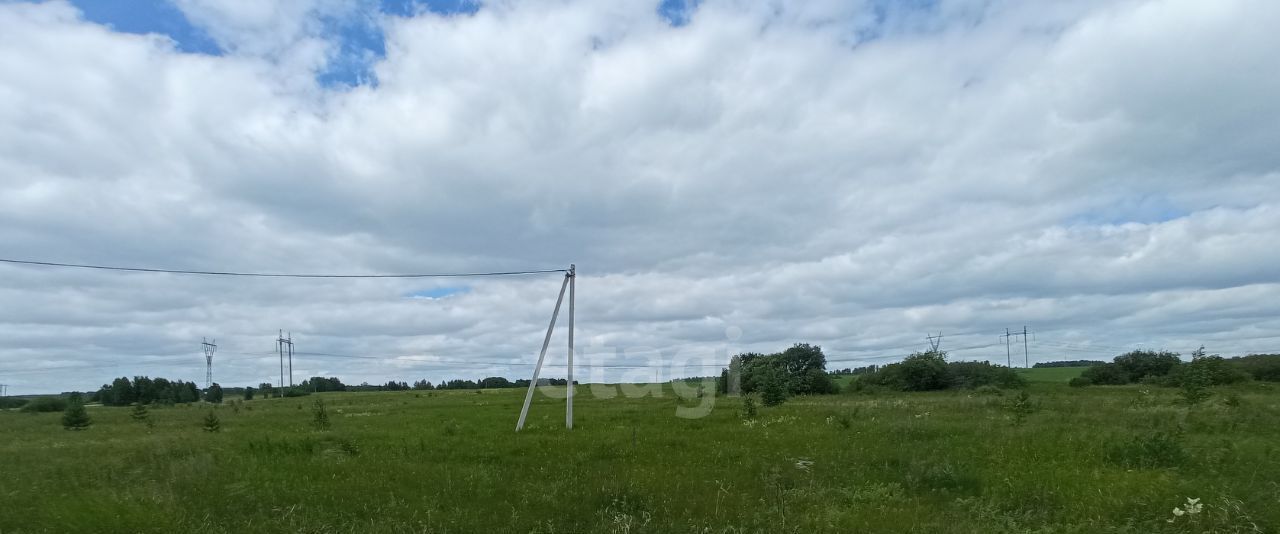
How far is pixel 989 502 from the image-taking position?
9.16 meters

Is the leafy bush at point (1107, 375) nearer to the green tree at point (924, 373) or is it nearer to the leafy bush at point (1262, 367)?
the leafy bush at point (1262, 367)

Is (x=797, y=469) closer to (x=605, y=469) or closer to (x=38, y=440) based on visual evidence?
(x=605, y=469)

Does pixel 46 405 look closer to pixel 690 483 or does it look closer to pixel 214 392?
pixel 214 392

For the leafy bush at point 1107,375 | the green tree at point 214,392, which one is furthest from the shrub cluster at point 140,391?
the leafy bush at point 1107,375

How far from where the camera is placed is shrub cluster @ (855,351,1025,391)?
57.3 m

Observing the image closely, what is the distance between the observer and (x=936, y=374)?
58.3 meters

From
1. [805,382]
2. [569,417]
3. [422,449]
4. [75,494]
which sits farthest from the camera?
[805,382]

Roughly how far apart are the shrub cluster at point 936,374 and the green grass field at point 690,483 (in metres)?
42.7

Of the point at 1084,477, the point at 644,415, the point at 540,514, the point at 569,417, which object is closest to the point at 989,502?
the point at 1084,477

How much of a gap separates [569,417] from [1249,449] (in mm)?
13771

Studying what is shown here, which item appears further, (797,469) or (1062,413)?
(1062,413)

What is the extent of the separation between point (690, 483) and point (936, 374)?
5322 centimetres

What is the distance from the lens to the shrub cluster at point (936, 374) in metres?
57.3

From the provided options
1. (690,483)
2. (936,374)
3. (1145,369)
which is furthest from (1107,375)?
(690,483)
